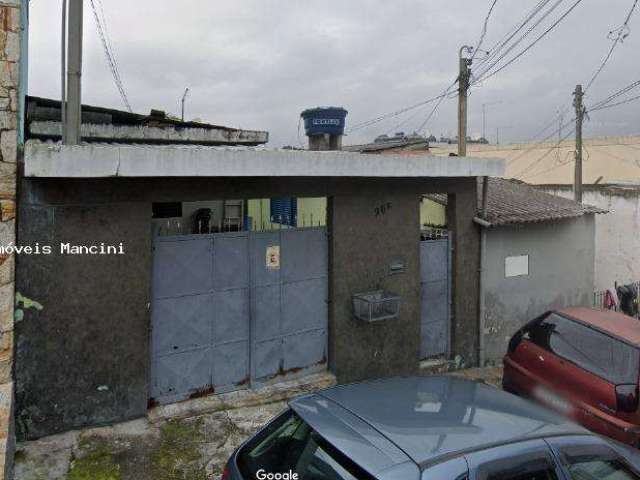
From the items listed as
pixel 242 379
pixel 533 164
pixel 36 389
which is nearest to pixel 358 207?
pixel 242 379

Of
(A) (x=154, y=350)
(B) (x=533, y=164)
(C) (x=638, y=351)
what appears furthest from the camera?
(B) (x=533, y=164)

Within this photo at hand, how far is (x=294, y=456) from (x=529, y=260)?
7.47 m

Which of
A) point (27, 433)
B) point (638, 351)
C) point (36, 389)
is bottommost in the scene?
point (27, 433)

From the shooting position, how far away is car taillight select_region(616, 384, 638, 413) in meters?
5.50

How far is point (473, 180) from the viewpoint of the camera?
28.0 ft

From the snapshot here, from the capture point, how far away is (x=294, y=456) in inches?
129

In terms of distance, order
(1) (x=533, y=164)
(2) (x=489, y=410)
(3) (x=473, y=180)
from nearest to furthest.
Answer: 1. (2) (x=489, y=410)
2. (3) (x=473, y=180)
3. (1) (x=533, y=164)

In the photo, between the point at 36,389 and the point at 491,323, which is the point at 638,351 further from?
the point at 36,389

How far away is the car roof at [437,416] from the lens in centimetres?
311

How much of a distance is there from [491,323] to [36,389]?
692 centimetres

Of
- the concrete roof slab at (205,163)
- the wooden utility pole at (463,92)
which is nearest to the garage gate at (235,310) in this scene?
the concrete roof slab at (205,163)

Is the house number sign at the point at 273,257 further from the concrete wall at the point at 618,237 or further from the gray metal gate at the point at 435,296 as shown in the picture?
the concrete wall at the point at 618,237

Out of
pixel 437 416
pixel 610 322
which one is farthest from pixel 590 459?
pixel 610 322

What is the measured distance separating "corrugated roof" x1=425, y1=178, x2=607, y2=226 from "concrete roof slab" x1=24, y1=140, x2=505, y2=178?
1.83 metres
